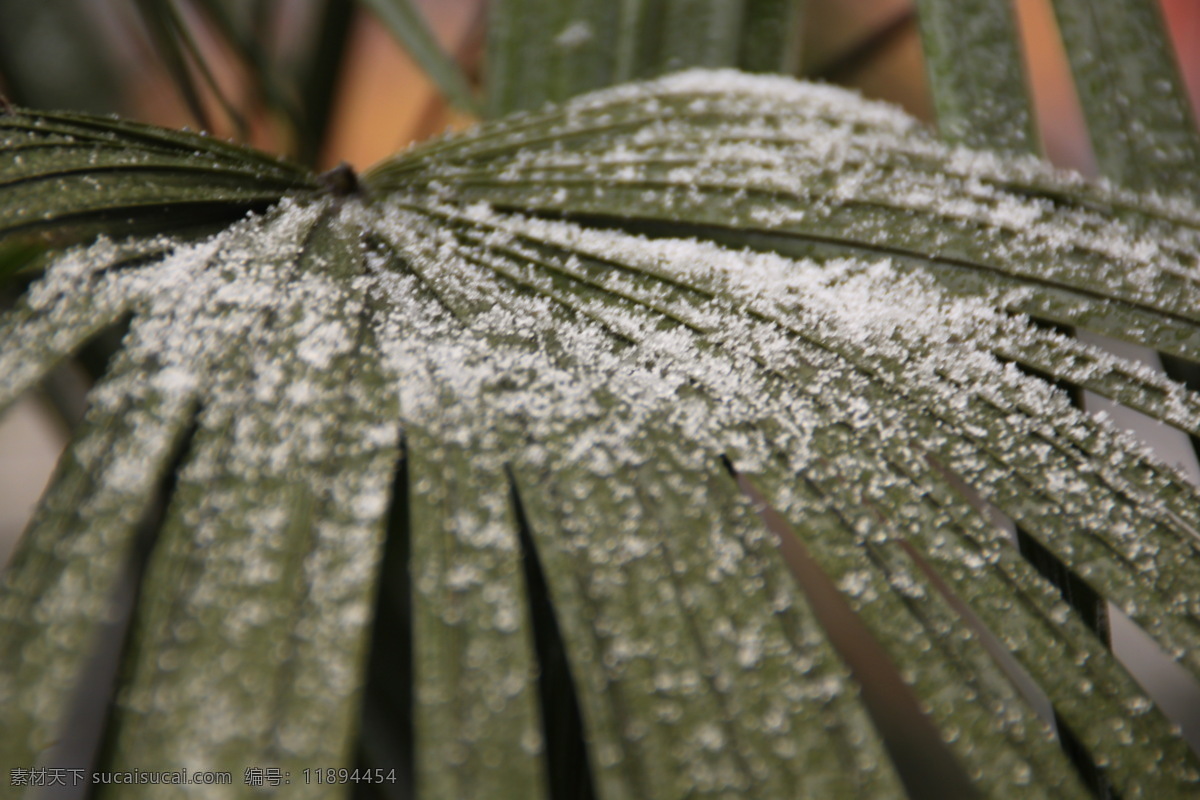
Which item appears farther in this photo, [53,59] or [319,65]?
[319,65]

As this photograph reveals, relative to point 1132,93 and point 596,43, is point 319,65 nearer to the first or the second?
point 596,43

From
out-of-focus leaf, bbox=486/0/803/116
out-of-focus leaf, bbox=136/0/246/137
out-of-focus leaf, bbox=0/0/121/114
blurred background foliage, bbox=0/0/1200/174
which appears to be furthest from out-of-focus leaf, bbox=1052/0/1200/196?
out-of-focus leaf, bbox=0/0/121/114

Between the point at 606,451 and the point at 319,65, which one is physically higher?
the point at 319,65

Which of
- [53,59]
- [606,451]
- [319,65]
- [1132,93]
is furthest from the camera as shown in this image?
[319,65]

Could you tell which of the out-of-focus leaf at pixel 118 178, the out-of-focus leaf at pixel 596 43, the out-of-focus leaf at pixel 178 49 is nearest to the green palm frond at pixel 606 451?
the out-of-focus leaf at pixel 118 178

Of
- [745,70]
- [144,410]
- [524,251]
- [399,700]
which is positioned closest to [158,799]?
[144,410]

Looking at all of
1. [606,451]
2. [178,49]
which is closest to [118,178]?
[606,451]

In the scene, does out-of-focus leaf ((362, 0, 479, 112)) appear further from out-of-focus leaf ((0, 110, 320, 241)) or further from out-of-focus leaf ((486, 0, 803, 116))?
out-of-focus leaf ((0, 110, 320, 241))

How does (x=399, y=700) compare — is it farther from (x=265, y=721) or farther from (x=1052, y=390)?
(x=1052, y=390)
